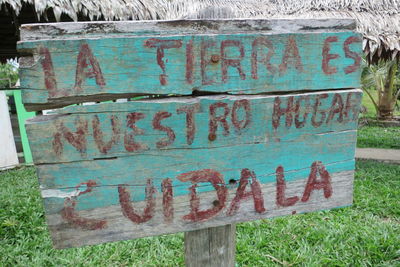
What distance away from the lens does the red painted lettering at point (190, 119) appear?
93 cm

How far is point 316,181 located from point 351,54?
0.42 m

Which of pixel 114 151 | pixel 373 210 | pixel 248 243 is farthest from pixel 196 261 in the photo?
pixel 373 210

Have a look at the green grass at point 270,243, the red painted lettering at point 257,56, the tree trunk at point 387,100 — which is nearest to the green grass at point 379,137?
the tree trunk at point 387,100

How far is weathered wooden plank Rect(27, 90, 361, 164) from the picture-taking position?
860 millimetres

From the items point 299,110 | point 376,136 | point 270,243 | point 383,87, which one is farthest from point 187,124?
point 383,87

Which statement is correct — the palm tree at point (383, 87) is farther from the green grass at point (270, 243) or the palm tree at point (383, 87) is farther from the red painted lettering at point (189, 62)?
the red painted lettering at point (189, 62)

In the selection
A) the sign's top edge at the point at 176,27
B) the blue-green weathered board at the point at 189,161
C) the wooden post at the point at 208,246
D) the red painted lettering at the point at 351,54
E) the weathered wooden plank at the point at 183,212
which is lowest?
the wooden post at the point at 208,246

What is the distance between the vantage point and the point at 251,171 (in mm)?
1014

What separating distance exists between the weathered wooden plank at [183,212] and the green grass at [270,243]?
133cm

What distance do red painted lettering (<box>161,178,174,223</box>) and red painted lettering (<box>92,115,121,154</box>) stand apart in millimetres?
182

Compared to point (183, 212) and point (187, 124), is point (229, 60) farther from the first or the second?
point (183, 212)

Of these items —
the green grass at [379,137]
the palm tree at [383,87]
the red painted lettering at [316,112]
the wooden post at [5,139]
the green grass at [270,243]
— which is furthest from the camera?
the palm tree at [383,87]

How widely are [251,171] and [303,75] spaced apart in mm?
331

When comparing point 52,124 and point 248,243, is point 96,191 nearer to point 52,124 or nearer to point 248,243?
point 52,124
